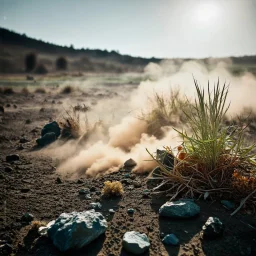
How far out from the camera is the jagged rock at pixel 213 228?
7.17ft

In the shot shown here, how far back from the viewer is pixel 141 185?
3.34 meters

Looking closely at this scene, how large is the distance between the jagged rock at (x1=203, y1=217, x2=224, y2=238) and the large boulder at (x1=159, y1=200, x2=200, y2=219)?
0.72 feet

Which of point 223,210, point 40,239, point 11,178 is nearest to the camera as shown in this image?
point 40,239

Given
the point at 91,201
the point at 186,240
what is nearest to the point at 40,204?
the point at 91,201

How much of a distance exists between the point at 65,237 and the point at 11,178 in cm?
207

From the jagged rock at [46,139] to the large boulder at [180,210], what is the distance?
394 cm

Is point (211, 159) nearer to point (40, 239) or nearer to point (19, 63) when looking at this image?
point (40, 239)

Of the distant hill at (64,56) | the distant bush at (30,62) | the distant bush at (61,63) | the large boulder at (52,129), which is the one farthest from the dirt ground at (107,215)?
the distant hill at (64,56)

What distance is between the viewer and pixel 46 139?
588 cm

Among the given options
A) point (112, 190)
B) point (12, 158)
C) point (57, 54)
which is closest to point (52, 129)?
point (12, 158)

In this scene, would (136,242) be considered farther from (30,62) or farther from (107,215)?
(30,62)

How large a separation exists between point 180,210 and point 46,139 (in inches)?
164

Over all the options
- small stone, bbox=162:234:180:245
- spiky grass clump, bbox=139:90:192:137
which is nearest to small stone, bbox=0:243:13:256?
small stone, bbox=162:234:180:245

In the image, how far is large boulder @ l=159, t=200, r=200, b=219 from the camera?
2.46 m
